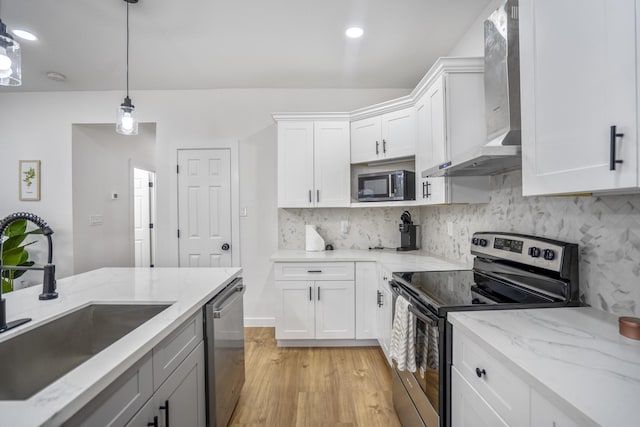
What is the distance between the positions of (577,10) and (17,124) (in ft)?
17.6

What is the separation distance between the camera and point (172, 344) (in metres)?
1.19

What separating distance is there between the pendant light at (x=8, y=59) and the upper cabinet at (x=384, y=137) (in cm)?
253

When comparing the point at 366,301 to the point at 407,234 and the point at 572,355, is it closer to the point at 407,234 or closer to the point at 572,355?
the point at 407,234

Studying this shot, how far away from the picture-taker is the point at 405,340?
151 cm

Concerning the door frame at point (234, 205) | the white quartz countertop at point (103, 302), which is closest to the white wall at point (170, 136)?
the door frame at point (234, 205)

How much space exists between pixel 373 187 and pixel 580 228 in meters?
1.87

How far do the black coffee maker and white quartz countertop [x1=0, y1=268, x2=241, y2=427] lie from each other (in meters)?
1.84

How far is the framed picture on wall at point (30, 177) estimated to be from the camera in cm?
370

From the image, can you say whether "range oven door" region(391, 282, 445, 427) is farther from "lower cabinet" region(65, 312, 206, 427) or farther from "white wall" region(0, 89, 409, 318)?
"white wall" region(0, 89, 409, 318)

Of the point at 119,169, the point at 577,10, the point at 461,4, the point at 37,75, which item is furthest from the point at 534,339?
the point at 119,169

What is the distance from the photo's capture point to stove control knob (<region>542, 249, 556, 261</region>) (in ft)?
4.37

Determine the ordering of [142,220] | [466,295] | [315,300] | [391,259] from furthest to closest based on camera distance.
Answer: [142,220]
[315,300]
[391,259]
[466,295]

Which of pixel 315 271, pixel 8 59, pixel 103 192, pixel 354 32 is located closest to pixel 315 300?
pixel 315 271

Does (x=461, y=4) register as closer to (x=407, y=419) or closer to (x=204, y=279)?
(x=204, y=279)
